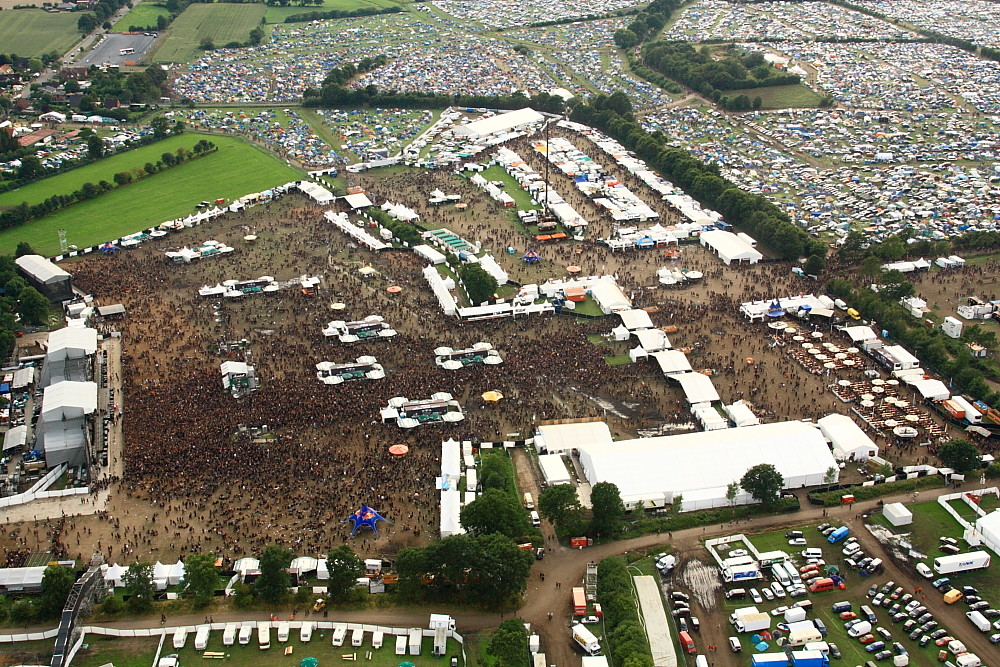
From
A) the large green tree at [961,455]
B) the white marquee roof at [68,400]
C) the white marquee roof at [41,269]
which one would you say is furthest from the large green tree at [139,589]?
the large green tree at [961,455]

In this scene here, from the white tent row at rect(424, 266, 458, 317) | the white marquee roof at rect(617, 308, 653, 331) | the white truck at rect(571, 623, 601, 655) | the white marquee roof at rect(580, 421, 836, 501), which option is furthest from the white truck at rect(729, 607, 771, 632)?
the white tent row at rect(424, 266, 458, 317)

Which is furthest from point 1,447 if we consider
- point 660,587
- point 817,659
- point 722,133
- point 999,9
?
point 999,9

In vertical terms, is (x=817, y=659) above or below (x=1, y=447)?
above

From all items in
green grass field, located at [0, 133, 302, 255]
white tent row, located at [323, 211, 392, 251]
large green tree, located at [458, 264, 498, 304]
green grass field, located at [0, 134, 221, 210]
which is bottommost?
green grass field, located at [0, 134, 221, 210]

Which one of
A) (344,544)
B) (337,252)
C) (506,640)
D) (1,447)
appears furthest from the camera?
(337,252)

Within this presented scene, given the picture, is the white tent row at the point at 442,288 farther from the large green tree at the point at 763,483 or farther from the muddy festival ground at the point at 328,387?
the large green tree at the point at 763,483

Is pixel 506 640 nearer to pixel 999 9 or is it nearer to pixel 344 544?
pixel 344 544

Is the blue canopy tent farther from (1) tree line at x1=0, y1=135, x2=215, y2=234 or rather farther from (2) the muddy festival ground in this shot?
(1) tree line at x1=0, y1=135, x2=215, y2=234
